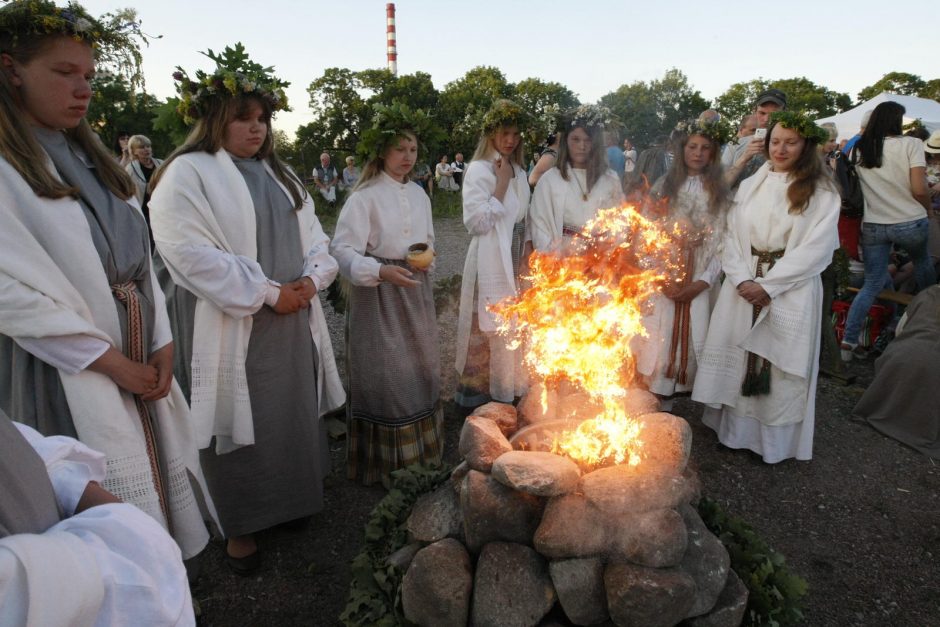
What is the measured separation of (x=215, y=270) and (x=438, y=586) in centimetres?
189

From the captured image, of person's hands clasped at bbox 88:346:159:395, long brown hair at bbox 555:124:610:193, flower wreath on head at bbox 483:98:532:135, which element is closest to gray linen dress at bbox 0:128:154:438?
person's hands clasped at bbox 88:346:159:395

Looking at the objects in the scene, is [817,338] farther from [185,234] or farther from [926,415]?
[185,234]

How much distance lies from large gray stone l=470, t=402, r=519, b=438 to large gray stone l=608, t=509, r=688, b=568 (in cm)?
82

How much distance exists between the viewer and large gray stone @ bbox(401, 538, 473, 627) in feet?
7.57

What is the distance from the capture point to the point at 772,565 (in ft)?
8.61

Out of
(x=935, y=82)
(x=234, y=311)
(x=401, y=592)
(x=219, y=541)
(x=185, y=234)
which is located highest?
(x=935, y=82)

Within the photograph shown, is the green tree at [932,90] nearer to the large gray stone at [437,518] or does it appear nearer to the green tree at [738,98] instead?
the green tree at [738,98]

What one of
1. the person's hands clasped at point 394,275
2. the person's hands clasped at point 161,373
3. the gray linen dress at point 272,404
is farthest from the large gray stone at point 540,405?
the person's hands clasped at point 161,373

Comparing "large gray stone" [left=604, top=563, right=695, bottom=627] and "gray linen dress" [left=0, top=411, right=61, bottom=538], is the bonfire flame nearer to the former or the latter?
"large gray stone" [left=604, top=563, right=695, bottom=627]

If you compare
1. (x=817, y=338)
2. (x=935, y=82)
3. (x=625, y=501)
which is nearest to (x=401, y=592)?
(x=625, y=501)

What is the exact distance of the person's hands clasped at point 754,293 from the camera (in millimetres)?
4312

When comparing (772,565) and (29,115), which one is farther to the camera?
(772,565)

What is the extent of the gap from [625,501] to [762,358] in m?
2.81

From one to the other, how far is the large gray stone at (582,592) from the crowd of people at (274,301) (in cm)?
135
